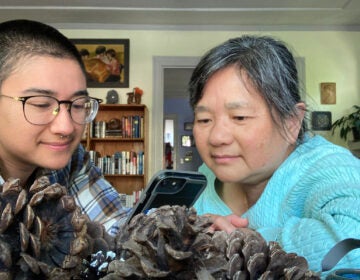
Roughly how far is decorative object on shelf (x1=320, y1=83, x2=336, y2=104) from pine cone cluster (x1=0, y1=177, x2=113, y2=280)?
4941 mm

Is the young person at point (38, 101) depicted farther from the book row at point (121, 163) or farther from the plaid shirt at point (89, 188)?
the book row at point (121, 163)

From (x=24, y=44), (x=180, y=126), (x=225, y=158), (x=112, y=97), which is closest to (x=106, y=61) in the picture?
(x=112, y=97)

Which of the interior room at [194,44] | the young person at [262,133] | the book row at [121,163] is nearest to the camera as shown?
the young person at [262,133]

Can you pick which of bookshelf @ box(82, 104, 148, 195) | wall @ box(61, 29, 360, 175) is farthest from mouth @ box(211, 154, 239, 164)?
wall @ box(61, 29, 360, 175)

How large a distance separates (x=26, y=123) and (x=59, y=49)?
0.13 metres

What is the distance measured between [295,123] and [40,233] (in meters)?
0.55

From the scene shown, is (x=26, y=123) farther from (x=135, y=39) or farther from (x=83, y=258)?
(x=135, y=39)

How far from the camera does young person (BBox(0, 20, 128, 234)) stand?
1.99 ft

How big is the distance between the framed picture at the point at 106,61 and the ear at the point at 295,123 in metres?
4.26

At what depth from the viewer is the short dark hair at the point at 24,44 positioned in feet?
2.10

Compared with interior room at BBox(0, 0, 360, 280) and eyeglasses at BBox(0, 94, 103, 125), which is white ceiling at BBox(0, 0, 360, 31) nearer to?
interior room at BBox(0, 0, 360, 280)

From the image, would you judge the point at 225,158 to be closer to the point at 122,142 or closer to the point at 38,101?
the point at 38,101

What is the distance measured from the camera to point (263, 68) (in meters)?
0.64

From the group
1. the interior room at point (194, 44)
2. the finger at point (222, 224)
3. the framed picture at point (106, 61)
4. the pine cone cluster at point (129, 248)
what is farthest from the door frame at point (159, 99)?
the pine cone cluster at point (129, 248)
